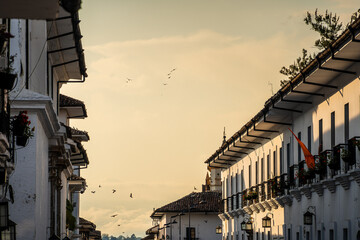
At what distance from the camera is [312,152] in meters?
35.3

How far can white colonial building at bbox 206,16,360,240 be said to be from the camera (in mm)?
28625

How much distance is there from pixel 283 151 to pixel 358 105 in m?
13.4

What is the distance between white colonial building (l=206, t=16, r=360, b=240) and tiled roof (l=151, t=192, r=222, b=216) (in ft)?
129

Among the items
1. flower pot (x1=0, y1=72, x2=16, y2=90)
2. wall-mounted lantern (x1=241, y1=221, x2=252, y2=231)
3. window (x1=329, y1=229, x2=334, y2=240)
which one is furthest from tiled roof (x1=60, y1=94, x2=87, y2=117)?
flower pot (x1=0, y1=72, x2=16, y2=90)

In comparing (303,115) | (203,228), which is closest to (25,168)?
(303,115)

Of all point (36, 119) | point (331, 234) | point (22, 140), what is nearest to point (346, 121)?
point (331, 234)

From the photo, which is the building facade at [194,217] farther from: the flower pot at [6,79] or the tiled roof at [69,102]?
the flower pot at [6,79]

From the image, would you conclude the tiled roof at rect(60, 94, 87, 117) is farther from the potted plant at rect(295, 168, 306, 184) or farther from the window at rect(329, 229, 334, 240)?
the window at rect(329, 229, 334, 240)

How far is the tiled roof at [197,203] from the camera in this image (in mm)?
92000

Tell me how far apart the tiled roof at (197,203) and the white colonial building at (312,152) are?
39287 mm

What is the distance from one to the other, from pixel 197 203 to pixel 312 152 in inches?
2210

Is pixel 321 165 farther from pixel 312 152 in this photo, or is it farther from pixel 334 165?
pixel 312 152

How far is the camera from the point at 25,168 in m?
26.3

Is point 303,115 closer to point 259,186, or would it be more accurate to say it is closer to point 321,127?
point 321,127
